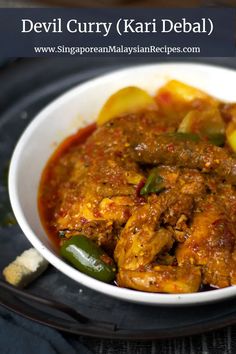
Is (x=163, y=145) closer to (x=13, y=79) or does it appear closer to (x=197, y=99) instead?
(x=197, y=99)

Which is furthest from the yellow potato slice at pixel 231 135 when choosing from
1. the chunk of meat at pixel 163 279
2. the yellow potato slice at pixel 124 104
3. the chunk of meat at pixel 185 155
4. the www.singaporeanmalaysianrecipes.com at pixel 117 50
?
the chunk of meat at pixel 163 279

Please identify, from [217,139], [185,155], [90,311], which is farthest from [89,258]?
[217,139]

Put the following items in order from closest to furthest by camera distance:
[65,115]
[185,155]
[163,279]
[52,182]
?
1. [163,279]
2. [185,155]
3. [52,182]
4. [65,115]

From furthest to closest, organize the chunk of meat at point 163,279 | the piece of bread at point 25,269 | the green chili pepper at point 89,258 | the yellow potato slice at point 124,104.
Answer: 1. the yellow potato slice at point 124,104
2. the piece of bread at point 25,269
3. the green chili pepper at point 89,258
4. the chunk of meat at point 163,279

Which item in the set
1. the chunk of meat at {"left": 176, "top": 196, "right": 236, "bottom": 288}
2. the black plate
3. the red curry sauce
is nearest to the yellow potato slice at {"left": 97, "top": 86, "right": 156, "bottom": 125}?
the red curry sauce

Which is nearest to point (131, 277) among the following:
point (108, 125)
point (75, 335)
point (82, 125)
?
point (75, 335)

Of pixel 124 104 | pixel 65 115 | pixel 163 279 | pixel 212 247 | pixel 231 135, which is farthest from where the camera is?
pixel 65 115

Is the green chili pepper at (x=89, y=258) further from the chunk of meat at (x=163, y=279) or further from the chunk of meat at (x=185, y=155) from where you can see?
the chunk of meat at (x=185, y=155)

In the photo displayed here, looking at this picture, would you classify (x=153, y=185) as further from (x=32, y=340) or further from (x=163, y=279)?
(x=32, y=340)
